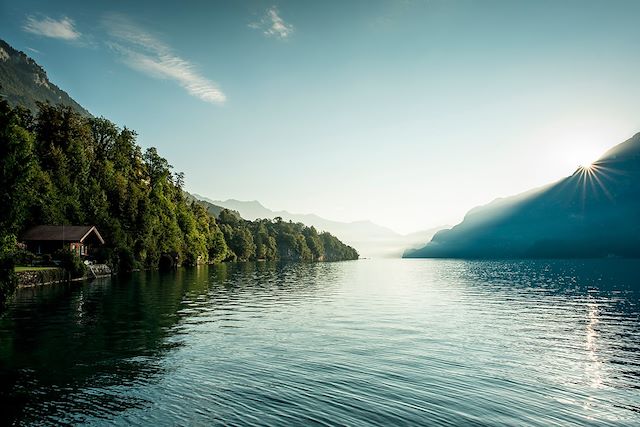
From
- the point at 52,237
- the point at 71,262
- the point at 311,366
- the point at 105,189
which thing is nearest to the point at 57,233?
the point at 52,237

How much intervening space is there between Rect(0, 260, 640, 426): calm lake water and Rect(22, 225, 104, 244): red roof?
4139cm

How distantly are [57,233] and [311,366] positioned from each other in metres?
76.4

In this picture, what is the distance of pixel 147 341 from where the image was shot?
25453mm

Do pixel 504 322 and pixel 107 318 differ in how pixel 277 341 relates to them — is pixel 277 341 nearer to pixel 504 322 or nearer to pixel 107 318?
pixel 107 318

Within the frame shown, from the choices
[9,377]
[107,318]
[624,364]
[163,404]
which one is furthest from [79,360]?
[624,364]

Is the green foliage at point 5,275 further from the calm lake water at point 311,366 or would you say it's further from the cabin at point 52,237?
the cabin at point 52,237

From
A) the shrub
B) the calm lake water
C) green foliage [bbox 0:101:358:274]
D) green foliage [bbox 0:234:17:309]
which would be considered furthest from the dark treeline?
the calm lake water

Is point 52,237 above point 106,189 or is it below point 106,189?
below

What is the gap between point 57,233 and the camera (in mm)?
77750

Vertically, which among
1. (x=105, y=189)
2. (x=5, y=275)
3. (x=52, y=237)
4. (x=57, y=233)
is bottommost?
(x=5, y=275)

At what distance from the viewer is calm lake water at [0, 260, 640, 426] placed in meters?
14.4

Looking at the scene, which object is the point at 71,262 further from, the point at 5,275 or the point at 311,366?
the point at 311,366

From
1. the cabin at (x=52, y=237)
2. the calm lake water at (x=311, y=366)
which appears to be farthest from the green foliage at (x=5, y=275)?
the cabin at (x=52, y=237)

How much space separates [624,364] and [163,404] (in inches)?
940
